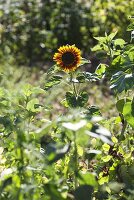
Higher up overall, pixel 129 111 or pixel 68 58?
pixel 68 58

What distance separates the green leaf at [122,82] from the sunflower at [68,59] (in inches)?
18.0

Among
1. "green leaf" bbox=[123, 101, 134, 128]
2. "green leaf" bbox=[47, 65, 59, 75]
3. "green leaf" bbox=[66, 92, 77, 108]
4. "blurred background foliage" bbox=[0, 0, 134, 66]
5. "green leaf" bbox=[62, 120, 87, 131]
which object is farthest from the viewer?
"blurred background foliage" bbox=[0, 0, 134, 66]

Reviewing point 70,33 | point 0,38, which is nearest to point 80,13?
point 70,33

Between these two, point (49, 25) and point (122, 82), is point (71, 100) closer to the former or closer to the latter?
point (122, 82)

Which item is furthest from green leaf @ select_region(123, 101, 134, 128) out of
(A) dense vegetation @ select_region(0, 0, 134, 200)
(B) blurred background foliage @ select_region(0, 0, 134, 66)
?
(B) blurred background foliage @ select_region(0, 0, 134, 66)

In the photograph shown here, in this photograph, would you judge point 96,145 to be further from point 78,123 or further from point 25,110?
point 78,123

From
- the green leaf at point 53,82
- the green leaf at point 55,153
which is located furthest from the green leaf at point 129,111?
the green leaf at point 55,153

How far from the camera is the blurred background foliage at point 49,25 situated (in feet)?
22.8

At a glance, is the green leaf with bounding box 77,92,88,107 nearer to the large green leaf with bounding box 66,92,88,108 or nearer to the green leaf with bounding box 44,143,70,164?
the large green leaf with bounding box 66,92,88,108

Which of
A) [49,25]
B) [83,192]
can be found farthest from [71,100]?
[49,25]

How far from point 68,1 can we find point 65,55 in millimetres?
4928

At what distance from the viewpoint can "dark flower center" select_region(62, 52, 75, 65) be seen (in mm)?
2490

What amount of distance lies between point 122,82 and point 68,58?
57cm

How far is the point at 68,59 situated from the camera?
2.51 metres
